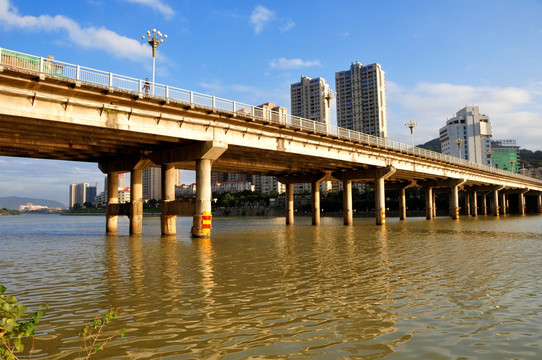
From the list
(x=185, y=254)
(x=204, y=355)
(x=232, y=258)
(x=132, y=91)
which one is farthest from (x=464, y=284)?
(x=132, y=91)

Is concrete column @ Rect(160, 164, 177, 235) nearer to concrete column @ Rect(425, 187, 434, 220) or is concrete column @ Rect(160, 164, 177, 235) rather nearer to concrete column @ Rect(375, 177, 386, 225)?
concrete column @ Rect(375, 177, 386, 225)

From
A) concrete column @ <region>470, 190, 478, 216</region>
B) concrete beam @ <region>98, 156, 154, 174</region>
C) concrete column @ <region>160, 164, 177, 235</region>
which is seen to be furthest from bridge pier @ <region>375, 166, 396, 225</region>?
concrete column @ <region>470, 190, 478, 216</region>

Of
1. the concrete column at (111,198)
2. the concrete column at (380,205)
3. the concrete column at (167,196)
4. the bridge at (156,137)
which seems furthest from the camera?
the concrete column at (380,205)

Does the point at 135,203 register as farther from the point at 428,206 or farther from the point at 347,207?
the point at 428,206

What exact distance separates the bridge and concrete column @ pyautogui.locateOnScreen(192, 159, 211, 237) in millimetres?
92

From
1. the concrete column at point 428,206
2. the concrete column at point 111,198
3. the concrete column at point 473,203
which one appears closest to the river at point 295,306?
the concrete column at point 111,198

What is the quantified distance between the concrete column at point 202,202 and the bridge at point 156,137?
92mm

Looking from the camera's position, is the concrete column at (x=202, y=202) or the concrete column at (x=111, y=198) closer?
the concrete column at (x=202, y=202)

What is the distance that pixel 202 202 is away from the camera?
117ft

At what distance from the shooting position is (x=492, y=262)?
18344 mm

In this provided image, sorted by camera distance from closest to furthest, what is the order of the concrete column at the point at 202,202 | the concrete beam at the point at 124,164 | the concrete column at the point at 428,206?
the concrete column at the point at 202,202 < the concrete beam at the point at 124,164 < the concrete column at the point at 428,206

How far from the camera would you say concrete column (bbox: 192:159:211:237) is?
117ft

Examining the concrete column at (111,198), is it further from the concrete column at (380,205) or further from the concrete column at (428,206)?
the concrete column at (428,206)

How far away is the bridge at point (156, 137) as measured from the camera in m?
25.6
